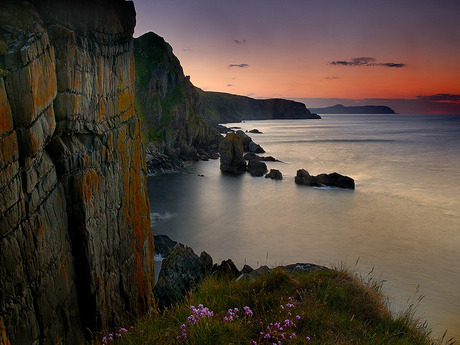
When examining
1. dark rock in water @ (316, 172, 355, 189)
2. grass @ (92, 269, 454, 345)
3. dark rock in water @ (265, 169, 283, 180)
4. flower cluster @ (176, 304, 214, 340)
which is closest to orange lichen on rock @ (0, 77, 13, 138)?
grass @ (92, 269, 454, 345)

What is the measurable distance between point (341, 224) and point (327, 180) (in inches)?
652

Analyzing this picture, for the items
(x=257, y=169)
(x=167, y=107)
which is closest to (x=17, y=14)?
(x=257, y=169)

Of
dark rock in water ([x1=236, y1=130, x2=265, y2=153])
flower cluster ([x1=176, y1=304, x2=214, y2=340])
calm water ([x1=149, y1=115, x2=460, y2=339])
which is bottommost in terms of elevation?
calm water ([x1=149, y1=115, x2=460, y2=339])

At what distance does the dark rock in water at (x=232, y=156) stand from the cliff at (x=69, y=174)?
46.0m

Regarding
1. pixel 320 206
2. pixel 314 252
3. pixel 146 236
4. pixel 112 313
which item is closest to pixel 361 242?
pixel 314 252

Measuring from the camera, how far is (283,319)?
4.54 m

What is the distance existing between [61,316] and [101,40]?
28.3ft

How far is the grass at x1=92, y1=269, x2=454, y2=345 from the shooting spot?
4.09 metres

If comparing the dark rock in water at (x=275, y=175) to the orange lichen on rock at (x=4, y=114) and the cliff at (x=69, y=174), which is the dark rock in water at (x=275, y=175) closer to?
the cliff at (x=69, y=174)

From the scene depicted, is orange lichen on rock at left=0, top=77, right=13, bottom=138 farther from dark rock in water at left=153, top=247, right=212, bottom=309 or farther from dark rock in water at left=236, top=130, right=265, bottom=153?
dark rock in water at left=236, top=130, right=265, bottom=153

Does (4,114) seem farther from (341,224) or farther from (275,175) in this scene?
(275,175)

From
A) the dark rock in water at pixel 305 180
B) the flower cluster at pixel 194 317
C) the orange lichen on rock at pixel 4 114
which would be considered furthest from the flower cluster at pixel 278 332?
the dark rock in water at pixel 305 180

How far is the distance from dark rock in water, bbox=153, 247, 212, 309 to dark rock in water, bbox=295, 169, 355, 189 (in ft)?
123

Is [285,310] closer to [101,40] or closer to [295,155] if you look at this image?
[101,40]
